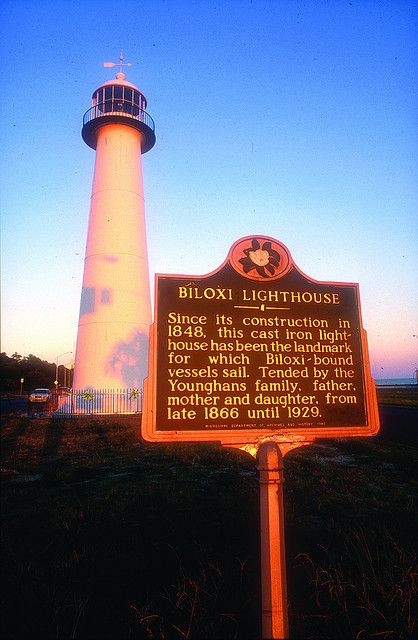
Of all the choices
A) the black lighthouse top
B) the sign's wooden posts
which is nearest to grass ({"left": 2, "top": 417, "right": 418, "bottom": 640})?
the sign's wooden posts

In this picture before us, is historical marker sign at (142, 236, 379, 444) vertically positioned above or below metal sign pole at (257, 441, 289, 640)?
above

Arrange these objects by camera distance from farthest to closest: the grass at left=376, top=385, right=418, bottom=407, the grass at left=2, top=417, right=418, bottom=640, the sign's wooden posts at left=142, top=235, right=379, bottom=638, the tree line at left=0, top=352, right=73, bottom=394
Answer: the tree line at left=0, top=352, right=73, bottom=394 → the grass at left=376, top=385, right=418, bottom=407 → the sign's wooden posts at left=142, top=235, right=379, bottom=638 → the grass at left=2, top=417, right=418, bottom=640

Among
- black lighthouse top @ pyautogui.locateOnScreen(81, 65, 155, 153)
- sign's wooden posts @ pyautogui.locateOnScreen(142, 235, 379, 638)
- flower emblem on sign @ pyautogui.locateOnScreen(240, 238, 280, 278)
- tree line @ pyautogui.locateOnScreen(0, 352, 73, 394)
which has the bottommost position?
sign's wooden posts @ pyautogui.locateOnScreen(142, 235, 379, 638)

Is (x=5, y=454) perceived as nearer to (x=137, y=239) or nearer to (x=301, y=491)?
(x=301, y=491)

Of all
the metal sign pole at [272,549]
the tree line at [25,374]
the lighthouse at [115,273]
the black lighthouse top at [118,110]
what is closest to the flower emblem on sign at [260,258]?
the metal sign pole at [272,549]

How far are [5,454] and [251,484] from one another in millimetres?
6738

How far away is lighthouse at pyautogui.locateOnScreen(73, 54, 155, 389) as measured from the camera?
21984mm

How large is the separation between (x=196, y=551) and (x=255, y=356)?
237 cm

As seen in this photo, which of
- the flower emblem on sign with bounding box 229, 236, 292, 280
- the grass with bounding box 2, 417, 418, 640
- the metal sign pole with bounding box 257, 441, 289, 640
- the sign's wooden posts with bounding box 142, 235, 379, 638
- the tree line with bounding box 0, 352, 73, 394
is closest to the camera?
the metal sign pole with bounding box 257, 441, 289, 640

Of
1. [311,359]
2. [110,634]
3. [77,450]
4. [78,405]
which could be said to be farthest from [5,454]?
[78,405]

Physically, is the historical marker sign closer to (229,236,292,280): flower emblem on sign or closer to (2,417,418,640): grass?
(229,236,292,280): flower emblem on sign

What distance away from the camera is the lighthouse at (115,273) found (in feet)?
72.1

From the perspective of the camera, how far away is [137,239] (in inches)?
910

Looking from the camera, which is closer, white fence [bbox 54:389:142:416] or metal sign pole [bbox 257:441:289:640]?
metal sign pole [bbox 257:441:289:640]
